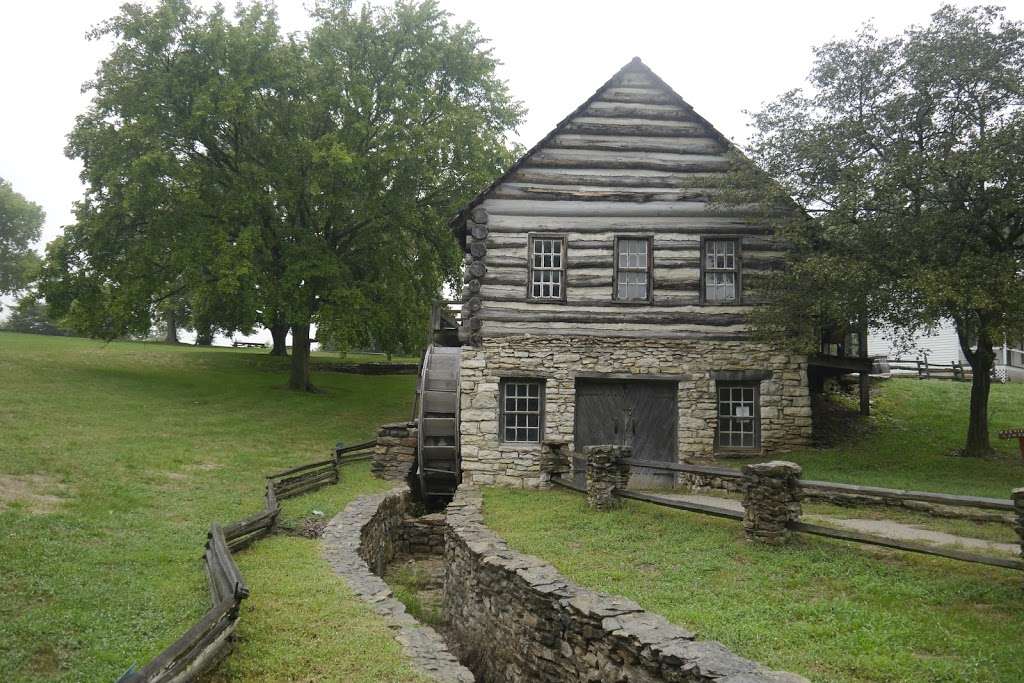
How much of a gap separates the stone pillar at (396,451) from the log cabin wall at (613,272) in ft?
9.75

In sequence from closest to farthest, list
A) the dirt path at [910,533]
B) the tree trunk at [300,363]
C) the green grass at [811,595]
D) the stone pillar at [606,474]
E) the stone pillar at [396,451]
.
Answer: the green grass at [811,595] < the dirt path at [910,533] < the stone pillar at [606,474] < the stone pillar at [396,451] < the tree trunk at [300,363]

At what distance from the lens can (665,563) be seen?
8.96 meters

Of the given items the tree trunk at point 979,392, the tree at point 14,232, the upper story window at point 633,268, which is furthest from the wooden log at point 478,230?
the tree at point 14,232

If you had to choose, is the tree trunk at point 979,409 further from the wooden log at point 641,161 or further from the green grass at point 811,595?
the green grass at point 811,595

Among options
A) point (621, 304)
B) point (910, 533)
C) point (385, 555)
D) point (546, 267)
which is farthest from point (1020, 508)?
point (546, 267)

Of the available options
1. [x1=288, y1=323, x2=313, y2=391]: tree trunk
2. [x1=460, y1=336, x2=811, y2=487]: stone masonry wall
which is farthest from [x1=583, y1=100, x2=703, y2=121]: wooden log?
[x1=288, y1=323, x2=313, y2=391]: tree trunk

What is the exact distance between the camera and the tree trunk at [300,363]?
96.2 feet

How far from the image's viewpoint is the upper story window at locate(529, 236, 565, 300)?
16391mm

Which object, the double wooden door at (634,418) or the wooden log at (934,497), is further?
the double wooden door at (634,418)

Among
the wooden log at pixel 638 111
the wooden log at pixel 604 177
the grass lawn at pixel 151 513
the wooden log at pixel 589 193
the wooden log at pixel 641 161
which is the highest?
the wooden log at pixel 638 111

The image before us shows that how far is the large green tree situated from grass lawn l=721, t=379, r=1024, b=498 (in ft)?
49.1

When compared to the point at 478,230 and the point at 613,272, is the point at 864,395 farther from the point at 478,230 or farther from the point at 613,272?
the point at 478,230

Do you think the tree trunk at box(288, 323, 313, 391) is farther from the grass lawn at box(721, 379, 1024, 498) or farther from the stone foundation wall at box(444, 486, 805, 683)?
the stone foundation wall at box(444, 486, 805, 683)

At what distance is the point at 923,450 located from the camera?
54.7ft
